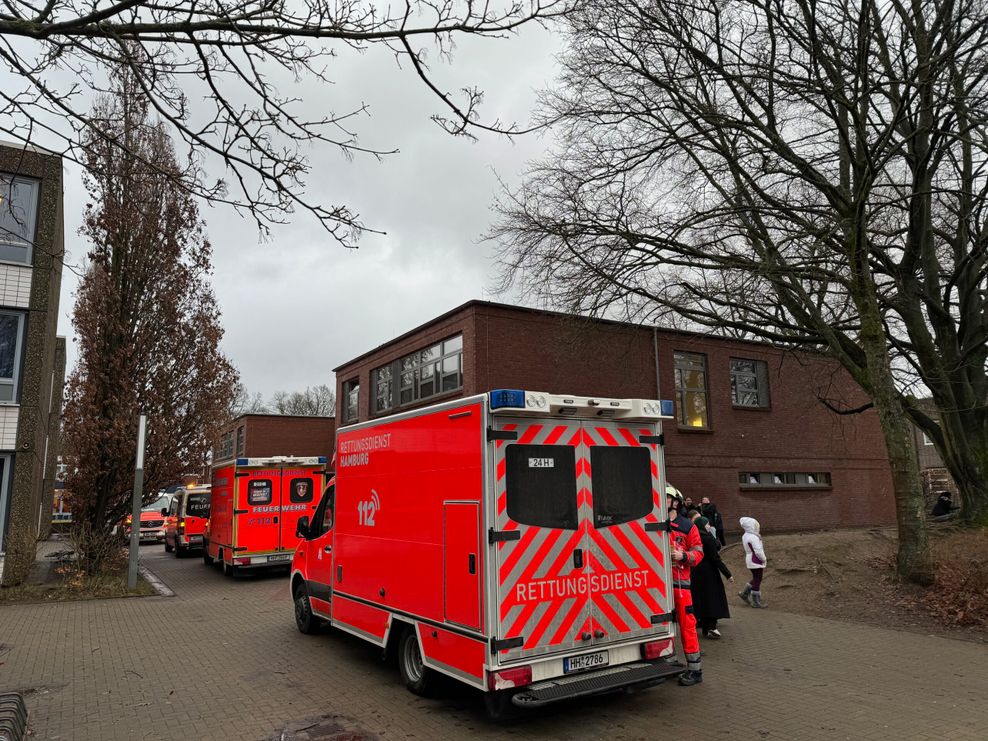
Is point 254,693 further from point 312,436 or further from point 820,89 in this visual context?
point 312,436

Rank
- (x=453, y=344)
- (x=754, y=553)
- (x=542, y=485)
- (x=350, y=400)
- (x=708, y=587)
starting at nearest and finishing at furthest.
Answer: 1. (x=542, y=485)
2. (x=708, y=587)
3. (x=754, y=553)
4. (x=453, y=344)
5. (x=350, y=400)

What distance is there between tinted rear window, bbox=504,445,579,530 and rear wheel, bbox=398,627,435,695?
72.0 inches

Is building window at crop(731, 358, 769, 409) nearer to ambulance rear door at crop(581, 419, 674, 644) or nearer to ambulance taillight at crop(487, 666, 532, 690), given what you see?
ambulance rear door at crop(581, 419, 674, 644)

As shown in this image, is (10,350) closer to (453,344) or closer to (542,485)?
(453,344)

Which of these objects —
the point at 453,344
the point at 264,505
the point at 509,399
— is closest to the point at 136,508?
the point at 264,505

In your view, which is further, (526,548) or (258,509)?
(258,509)

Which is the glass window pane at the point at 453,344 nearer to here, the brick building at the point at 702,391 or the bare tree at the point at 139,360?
the brick building at the point at 702,391


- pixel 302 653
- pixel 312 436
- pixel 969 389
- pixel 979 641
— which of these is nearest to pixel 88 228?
pixel 302 653

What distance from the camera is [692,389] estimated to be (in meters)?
24.5

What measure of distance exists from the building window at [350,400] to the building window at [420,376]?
255cm

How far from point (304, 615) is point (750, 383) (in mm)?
21045

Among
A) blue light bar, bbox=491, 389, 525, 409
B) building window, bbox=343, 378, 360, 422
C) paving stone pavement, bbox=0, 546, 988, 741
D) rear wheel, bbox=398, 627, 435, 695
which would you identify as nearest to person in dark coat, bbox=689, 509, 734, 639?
paving stone pavement, bbox=0, 546, 988, 741

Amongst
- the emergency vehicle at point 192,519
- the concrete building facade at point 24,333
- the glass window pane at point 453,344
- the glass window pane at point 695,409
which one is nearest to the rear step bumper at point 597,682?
the concrete building facade at point 24,333

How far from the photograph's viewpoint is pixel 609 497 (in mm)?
6230
